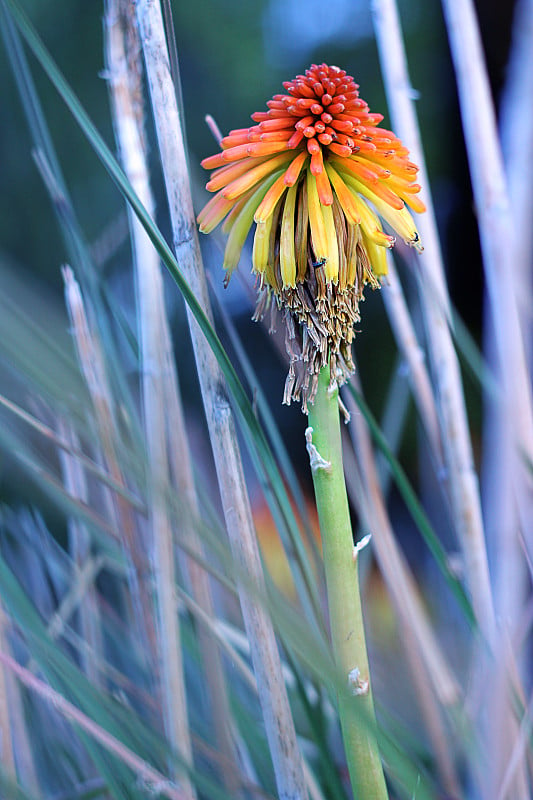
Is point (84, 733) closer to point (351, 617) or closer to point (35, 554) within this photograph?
point (351, 617)

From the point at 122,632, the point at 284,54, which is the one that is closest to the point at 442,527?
the point at 122,632

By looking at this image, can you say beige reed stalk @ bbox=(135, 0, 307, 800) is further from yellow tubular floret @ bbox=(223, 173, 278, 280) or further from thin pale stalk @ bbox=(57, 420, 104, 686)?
thin pale stalk @ bbox=(57, 420, 104, 686)

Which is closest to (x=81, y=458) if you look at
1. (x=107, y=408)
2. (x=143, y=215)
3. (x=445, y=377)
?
(x=107, y=408)

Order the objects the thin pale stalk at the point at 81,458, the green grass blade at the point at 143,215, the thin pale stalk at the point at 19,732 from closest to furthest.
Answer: the green grass blade at the point at 143,215, the thin pale stalk at the point at 81,458, the thin pale stalk at the point at 19,732

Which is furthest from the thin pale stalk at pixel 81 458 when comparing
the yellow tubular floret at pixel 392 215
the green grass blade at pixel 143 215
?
the yellow tubular floret at pixel 392 215

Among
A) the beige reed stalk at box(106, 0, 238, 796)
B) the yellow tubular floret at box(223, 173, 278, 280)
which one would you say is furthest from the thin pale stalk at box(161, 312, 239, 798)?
the yellow tubular floret at box(223, 173, 278, 280)

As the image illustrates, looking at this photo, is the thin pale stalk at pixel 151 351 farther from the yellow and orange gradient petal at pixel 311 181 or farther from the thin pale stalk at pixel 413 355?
the thin pale stalk at pixel 413 355
